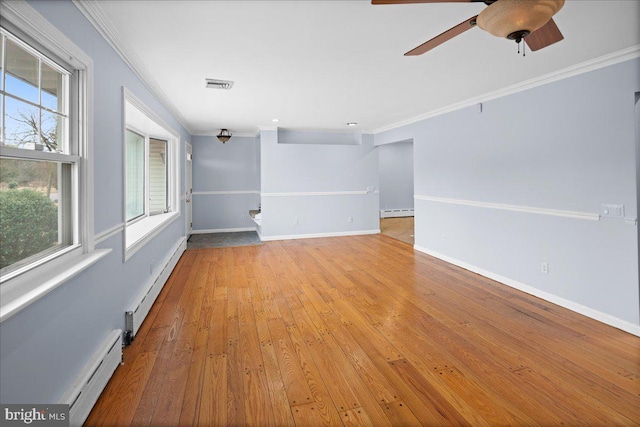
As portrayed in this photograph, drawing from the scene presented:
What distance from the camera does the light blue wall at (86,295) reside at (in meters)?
1.25

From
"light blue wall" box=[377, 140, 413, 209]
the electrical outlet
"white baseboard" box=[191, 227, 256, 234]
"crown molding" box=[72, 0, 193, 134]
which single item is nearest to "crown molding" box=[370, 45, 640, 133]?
the electrical outlet

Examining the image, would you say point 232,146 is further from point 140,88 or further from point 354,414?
point 354,414

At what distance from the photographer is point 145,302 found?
9.44 feet

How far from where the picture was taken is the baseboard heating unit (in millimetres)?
9797

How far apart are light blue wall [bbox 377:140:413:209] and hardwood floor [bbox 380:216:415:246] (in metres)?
0.57

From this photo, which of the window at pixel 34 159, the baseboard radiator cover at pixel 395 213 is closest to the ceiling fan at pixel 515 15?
the window at pixel 34 159

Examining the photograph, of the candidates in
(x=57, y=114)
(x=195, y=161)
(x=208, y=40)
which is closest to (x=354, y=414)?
(x=57, y=114)

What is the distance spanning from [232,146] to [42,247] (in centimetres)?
613

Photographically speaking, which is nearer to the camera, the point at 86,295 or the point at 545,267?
the point at 86,295

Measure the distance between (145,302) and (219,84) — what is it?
7.79 ft

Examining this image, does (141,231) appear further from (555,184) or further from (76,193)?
(555,184)

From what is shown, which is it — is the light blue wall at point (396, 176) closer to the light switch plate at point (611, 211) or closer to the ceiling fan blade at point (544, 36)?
the light switch plate at point (611, 211)

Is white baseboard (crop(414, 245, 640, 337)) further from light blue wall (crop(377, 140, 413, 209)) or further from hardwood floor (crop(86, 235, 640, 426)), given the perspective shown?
light blue wall (crop(377, 140, 413, 209))

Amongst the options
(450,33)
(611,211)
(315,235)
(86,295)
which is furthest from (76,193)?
(315,235)
